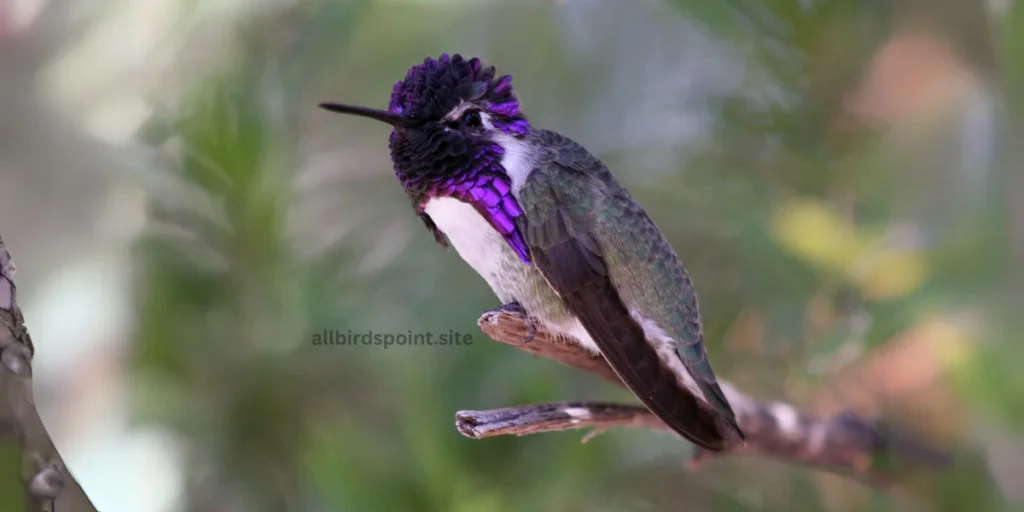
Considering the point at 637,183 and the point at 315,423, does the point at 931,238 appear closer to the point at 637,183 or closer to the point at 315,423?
the point at 637,183

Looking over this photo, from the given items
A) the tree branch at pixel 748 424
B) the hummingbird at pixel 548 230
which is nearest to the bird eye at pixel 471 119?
the hummingbird at pixel 548 230

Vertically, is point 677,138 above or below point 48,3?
below

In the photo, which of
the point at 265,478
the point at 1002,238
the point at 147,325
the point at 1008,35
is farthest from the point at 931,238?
the point at 147,325

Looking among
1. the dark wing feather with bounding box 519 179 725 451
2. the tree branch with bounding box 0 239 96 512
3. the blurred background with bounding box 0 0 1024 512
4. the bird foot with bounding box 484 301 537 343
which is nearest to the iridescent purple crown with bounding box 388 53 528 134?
the dark wing feather with bounding box 519 179 725 451

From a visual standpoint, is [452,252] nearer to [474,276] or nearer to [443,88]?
[474,276]

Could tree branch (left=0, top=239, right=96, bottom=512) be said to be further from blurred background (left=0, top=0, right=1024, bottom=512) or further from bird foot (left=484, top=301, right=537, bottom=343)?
blurred background (left=0, top=0, right=1024, bottom=512)

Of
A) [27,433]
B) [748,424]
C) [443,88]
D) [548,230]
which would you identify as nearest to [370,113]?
[443,88]

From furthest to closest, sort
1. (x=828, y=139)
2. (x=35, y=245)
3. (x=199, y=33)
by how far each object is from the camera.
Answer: (x=828, y=139) < (x=199, y=33) < (x=35, y=245)
